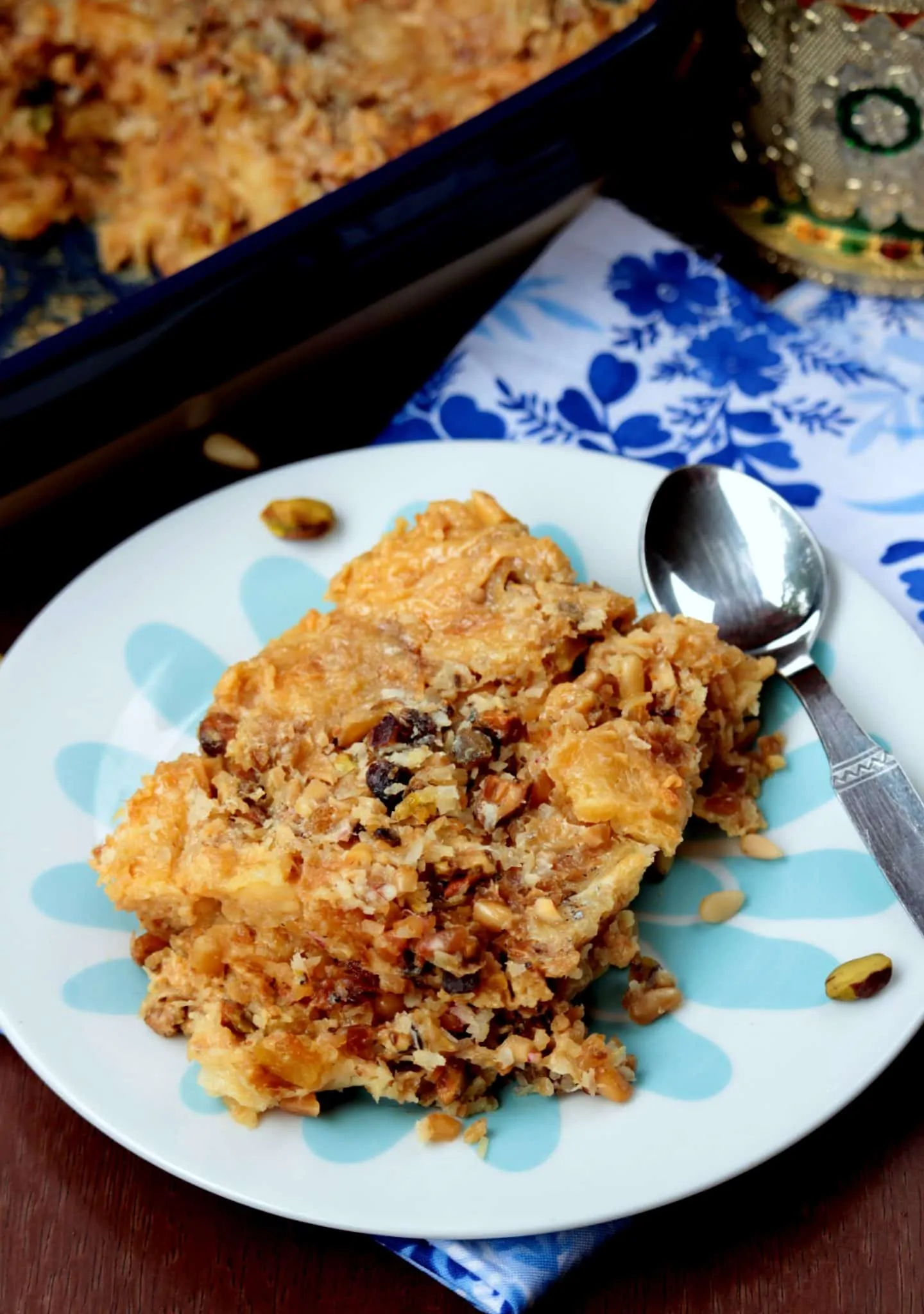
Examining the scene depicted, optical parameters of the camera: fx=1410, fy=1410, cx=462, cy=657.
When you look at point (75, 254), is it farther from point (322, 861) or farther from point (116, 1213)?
point (116, 1213)

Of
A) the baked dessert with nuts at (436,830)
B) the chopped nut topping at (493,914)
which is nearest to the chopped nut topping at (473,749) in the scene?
the baked dessert with nuts at (436,830)

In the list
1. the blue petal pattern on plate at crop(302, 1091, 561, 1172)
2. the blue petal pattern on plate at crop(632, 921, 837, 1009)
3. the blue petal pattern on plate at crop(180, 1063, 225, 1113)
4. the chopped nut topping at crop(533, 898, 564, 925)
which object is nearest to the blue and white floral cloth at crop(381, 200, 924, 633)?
the blue petal pattern on plate at crop(632, 921, 837, 1009)

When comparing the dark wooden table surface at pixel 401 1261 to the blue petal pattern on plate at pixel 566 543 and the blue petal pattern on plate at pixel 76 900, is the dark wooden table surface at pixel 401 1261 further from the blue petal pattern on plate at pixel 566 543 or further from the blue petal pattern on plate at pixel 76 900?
the blue petal pattern on plate at pixel 566 543

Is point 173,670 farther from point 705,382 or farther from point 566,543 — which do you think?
point 705,382

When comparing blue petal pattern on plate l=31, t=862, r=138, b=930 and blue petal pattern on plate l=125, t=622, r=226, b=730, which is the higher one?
blue petal pattern on plate l=125, t=622, r=226, b=730

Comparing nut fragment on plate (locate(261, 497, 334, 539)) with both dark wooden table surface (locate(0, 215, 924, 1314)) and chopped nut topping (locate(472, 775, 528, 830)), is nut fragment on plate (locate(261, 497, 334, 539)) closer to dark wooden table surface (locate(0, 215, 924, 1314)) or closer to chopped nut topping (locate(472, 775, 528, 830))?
chopped nut topping (locate(472, 775, 528, 830))

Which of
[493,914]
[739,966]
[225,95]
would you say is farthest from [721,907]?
[225,95]

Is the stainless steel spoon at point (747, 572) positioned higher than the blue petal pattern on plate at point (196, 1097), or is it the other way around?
the stainless steel spoon at point (747, 572)
